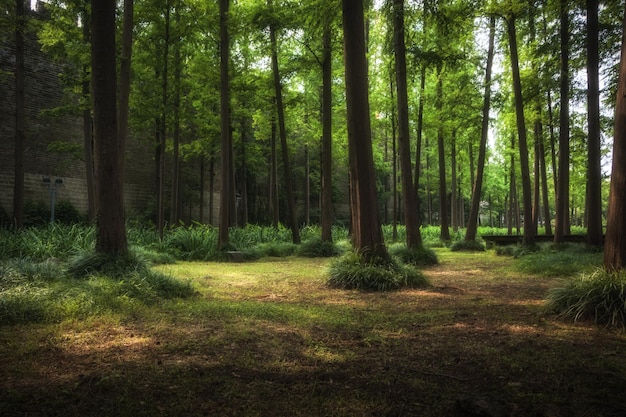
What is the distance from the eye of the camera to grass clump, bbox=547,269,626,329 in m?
4.39

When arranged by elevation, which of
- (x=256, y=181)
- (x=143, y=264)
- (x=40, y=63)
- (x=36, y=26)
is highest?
(x=40, y=63)

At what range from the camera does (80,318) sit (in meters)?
4.73

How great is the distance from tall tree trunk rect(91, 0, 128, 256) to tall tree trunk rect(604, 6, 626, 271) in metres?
6.94

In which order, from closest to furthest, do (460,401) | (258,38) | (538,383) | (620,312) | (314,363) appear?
1. (460,401)
2. (538,383)
3. (314,363)
4. (620,312)
5. (258,38)

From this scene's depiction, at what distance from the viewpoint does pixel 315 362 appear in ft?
11.5

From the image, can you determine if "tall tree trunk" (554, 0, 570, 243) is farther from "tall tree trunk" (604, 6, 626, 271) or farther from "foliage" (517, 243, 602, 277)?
"tall tree trunk" (604, 6, 626, 271)

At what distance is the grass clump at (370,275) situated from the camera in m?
7.35

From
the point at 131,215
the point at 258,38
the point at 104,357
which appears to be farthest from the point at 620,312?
the point at 131,215

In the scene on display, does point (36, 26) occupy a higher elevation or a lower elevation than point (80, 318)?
higher

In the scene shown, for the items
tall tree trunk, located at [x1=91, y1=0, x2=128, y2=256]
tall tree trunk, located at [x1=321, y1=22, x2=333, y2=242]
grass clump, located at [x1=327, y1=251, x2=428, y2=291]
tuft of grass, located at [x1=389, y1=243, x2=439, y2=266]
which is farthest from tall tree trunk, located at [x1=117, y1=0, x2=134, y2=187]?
tuft of grass, located at [x1=389, y1=243, x2=439, y2=266]

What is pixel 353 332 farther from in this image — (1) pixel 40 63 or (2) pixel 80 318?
(1) pixel 40 63

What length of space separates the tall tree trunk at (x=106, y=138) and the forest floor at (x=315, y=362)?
213 centimetres

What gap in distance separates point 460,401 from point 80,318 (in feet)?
13.3

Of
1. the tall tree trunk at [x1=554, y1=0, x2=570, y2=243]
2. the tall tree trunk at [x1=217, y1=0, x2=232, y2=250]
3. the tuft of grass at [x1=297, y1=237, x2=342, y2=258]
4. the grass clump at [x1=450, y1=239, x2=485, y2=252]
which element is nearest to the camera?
the tall tree trunk at [x1=554, y1=0, x2=570, y2=243]
